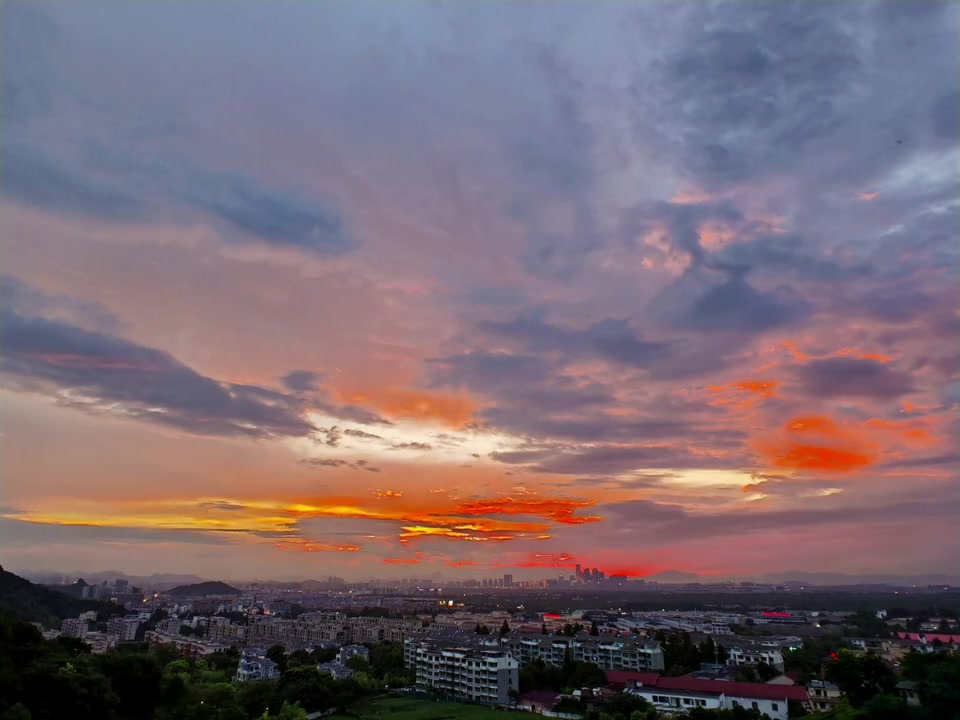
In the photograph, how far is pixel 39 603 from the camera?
232 ft

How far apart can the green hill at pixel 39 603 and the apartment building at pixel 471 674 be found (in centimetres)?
4126

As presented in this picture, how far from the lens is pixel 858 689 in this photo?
25203 millimetres

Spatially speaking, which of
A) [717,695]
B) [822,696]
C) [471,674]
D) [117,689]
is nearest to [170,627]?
[471,674]

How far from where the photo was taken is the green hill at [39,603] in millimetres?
62656

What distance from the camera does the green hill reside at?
6266 centimetres

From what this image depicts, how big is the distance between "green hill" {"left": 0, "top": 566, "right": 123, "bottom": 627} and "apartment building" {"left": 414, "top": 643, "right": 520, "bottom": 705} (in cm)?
4126

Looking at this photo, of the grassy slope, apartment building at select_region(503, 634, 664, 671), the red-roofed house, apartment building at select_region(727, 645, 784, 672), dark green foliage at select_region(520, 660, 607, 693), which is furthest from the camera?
apartment building at select_region(503, 634, 664, 671)

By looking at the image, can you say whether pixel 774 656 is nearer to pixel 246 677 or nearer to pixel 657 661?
pixel 657 661

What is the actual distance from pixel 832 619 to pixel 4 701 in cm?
10227

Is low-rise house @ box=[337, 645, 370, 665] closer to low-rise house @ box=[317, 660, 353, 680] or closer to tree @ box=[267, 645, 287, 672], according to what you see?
low-rise house @ box=[317, 660, 353, 680]

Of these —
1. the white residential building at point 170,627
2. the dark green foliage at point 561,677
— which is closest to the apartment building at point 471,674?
the dark green foliage at point 561,677

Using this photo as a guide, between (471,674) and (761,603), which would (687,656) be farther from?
(761,603)

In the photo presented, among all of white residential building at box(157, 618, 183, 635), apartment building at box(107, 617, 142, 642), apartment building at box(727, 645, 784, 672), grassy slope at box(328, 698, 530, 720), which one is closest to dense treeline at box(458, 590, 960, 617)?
white residential building at box(157, 618, 183, 635)

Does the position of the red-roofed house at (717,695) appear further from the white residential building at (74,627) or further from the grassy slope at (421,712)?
the white residential building at (74,627)
